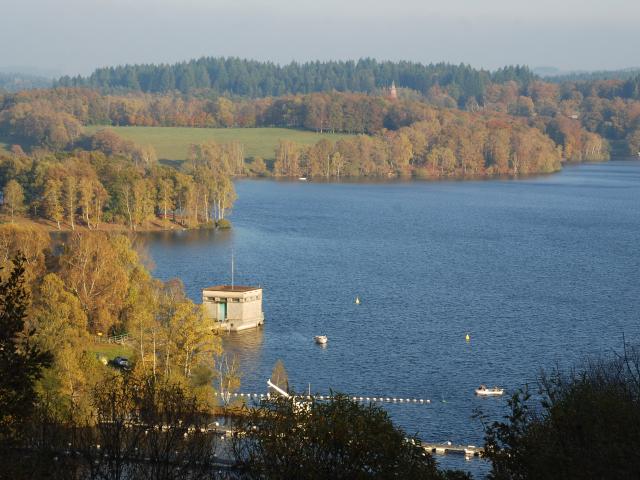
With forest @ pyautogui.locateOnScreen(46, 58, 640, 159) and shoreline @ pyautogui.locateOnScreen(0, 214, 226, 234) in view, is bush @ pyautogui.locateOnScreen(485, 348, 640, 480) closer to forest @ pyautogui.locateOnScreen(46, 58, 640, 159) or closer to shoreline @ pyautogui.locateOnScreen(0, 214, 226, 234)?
shoreline @ pyautogui.locateOnScreen(0, 214, 226, 234)

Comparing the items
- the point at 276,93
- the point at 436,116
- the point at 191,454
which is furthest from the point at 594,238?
the point at 276,93

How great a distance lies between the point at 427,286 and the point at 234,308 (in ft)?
27.1

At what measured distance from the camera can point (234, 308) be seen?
27438mm

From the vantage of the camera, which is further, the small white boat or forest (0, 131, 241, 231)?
forest (0, 131, 241, 231)

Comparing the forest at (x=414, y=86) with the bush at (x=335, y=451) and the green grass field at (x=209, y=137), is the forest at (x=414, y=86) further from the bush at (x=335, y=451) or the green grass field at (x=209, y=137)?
the bush at (x=335, y=451)

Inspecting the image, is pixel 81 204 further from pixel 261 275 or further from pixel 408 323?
pixel 408 323

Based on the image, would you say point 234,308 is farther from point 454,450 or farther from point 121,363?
point 454,450

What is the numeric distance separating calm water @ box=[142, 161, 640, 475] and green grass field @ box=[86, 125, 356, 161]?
2205 centimetres

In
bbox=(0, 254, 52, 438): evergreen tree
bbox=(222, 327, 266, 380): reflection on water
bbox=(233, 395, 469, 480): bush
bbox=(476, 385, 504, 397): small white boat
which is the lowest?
bbox=(222, 327, 266, 380): reflection on water

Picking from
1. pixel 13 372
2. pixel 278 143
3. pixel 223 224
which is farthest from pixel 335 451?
pixel 278 143

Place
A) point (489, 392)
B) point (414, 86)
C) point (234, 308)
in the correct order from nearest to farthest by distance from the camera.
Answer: point (489, 392) < point (234, 308) < point (414, 86)

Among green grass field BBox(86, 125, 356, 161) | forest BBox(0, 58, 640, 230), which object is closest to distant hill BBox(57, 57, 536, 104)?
forest BBox(0, 58, 640, 230)

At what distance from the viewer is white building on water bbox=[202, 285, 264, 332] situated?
27297 millimetres

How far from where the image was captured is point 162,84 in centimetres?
15975
